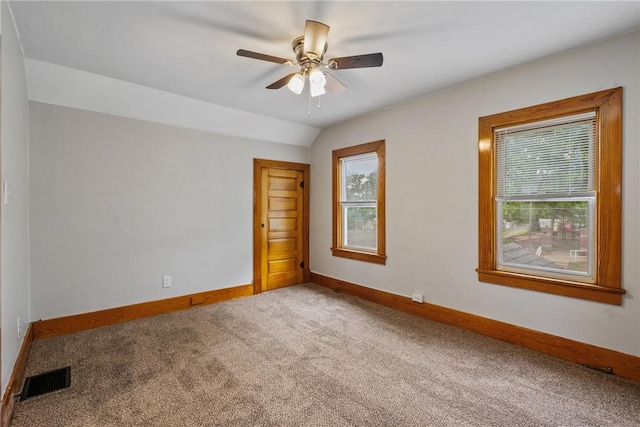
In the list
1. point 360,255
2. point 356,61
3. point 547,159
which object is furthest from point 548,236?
point 356,61

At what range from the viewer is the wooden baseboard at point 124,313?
283cm

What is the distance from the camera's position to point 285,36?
2.14 meters

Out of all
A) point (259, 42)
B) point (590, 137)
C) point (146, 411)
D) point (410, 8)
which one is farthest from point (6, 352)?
point (590, 137)

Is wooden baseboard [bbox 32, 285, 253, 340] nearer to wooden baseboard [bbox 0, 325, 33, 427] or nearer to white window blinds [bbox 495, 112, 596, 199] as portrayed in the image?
wooden baseboard [bbox 0, 325, 33, 427]

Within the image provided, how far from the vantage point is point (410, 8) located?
1867mm

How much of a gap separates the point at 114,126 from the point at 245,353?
2.73 m

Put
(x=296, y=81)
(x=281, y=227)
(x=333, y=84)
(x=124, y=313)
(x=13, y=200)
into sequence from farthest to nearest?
(x=281, y=227) → (x=124, y=313) → (x=333, y=84) → (x=296, y=81) → (x=13, y=200)

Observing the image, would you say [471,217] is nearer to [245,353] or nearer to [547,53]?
[547,53]

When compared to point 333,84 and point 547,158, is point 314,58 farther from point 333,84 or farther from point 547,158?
point 547,158

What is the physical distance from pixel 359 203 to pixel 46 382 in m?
3.55

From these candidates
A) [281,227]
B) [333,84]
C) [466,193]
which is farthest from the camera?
[281,227]

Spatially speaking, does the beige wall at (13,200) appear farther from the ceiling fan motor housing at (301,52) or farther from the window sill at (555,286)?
the window sill at (555,286)

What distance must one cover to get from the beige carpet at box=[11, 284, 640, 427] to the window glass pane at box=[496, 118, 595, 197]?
1434mm

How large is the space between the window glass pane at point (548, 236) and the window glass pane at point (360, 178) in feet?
5.37
